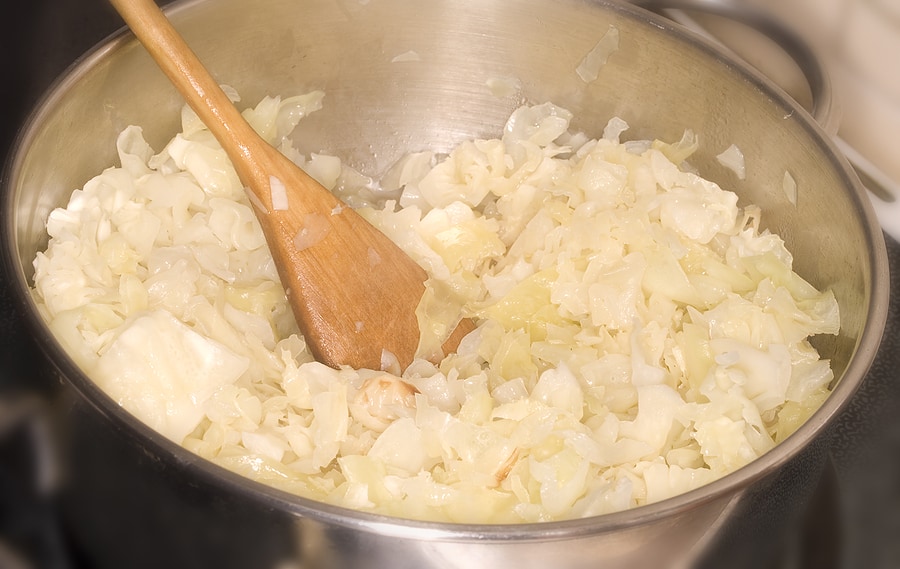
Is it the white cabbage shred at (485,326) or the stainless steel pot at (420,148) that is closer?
the stainless steel pot at (420,148)

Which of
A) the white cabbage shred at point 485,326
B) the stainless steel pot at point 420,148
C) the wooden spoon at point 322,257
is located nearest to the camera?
the stainless steel pot at point 420,148

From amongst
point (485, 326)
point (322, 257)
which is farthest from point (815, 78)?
point (322, 257)

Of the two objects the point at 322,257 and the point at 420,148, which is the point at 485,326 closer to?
the point at 322,257

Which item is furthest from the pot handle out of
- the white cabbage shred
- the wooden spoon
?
the wooden spoon

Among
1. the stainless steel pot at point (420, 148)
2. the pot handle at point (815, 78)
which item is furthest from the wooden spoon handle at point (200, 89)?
the pot handle at point (815, 78)

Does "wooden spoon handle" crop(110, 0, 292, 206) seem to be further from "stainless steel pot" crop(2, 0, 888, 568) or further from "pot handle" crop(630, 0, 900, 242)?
"pot handle" crop(630, 0, 900, 242)

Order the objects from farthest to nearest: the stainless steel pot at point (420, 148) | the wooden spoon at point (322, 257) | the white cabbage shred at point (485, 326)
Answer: the wooden spoon at point (322, 257), the white cabbage shred at point (485, 326), the stainless steel pot at point (420, 148)

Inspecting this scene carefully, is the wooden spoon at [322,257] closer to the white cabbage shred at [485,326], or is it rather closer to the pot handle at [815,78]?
the white cabbage shred at [485,326]

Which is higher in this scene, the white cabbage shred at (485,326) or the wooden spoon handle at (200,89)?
the wooden spoon handle at (200,89)
